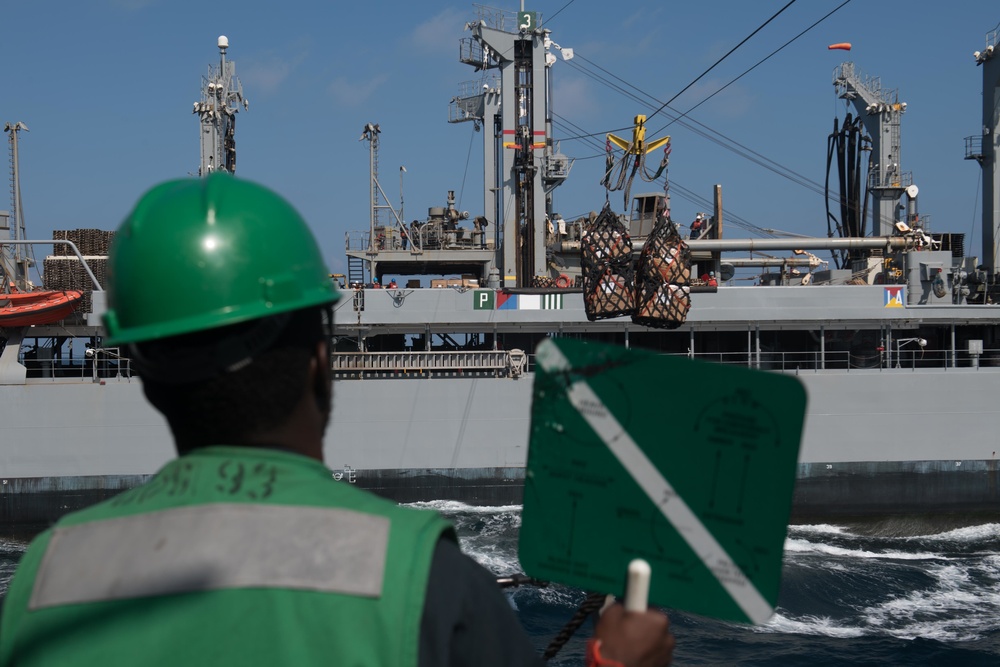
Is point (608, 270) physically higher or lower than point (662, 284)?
higher

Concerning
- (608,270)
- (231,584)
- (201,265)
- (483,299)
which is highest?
(483,299)

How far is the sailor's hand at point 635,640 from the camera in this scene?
3.60 ft

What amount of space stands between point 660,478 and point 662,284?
564 centimetres

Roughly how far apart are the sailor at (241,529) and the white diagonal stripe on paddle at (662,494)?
250 millimetres

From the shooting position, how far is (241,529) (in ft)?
3.14

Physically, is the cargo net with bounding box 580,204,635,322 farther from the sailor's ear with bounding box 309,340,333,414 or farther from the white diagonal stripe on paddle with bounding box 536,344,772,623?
the sailor's ear with bounding box 309,340,333,414

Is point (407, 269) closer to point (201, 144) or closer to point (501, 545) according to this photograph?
point (201, 144)

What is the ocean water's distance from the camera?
8586mm

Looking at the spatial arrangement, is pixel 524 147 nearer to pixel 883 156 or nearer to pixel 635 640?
pixel 883 156

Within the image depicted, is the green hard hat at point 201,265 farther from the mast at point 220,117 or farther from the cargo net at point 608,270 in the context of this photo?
the mast at point 220,117

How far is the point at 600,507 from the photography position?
1.37 metres

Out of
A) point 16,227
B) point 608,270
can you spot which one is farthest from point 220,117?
point 608,270

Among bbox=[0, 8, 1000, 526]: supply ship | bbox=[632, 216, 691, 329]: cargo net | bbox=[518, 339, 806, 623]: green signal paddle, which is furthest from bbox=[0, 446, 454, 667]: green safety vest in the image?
bbox=[0, 8, 1000, 526]: supply ship

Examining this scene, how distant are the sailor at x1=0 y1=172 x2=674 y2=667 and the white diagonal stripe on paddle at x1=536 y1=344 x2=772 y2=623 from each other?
250 mm
